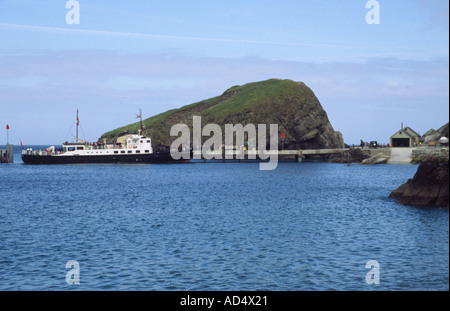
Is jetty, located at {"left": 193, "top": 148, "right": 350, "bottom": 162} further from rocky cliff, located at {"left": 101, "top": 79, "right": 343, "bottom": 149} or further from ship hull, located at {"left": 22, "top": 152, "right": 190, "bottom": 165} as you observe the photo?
rocky cliff, located at {"left": 101, "top": 79, "right": 343, "bottom": 149}

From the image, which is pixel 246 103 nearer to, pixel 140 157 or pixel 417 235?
pixel 140 157

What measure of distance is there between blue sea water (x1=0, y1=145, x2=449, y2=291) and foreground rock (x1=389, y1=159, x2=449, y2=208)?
1706 millimetres

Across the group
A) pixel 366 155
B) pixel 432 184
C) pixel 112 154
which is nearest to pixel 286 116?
pixel 366 155

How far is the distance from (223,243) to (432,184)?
67.2 feet

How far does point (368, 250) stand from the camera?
25.6 meters

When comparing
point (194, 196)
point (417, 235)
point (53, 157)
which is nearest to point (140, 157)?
point (53, 157)

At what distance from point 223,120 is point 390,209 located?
145498 millimetres

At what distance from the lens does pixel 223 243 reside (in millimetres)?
28156

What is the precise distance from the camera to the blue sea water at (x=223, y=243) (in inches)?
810

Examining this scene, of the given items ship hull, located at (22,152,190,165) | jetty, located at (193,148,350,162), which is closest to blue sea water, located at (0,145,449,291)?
ship hull, located at (22,152,190,165)

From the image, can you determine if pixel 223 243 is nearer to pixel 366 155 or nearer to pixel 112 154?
pixel 112 154

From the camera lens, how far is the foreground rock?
3753 cm
